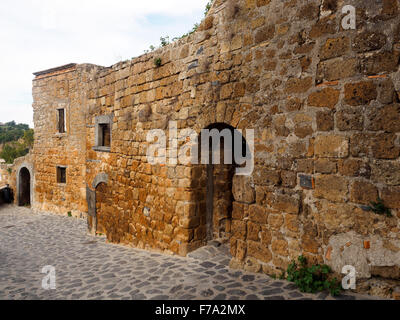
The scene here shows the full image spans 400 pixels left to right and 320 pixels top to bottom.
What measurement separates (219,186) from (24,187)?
44.7ft

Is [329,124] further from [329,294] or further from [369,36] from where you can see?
[329,294]

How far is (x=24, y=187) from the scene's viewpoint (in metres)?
14.9

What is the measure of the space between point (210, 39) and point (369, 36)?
2.14 m

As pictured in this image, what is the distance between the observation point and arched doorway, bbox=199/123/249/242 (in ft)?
15.6

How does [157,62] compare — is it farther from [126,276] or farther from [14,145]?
[14,145]

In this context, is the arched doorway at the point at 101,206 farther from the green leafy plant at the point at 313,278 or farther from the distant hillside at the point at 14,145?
the distant hillside at the point at 14,145

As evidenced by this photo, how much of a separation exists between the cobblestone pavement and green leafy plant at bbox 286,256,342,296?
8 cm

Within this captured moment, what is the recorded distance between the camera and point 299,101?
3.13 m

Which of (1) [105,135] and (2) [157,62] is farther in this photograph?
(1) [105,135]

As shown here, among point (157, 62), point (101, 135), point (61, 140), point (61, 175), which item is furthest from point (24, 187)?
point (157, 62)

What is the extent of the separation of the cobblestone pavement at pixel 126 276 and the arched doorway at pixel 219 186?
1.40 ft

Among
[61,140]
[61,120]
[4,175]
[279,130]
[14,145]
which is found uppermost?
[61,120]

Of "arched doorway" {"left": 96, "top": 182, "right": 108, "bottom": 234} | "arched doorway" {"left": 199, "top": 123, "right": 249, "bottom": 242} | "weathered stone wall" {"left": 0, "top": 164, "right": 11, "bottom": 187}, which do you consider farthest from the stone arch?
"arched doorway" {"left": 199, "top": 123, "right": 249, "bottom": 242}

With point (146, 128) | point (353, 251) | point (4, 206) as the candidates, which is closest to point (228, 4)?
point (146, 128)
